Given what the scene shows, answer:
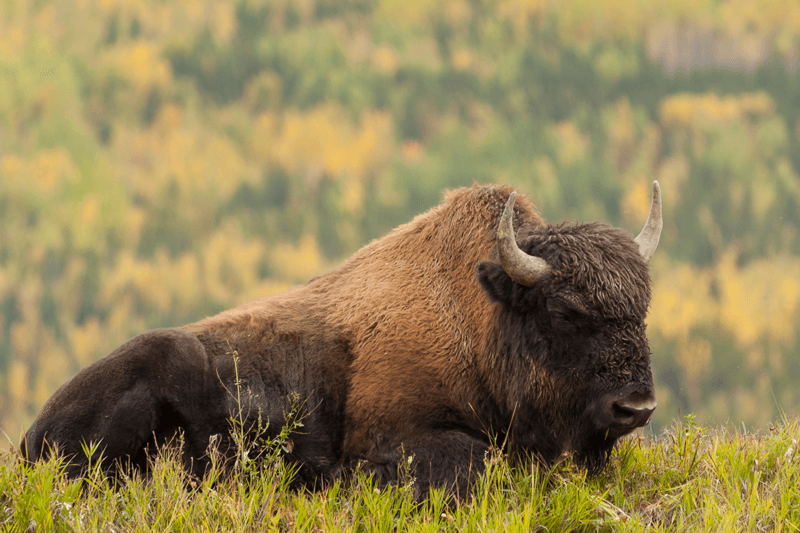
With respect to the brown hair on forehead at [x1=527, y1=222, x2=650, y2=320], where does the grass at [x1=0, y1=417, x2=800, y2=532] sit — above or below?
below

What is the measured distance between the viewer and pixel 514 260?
4.70m

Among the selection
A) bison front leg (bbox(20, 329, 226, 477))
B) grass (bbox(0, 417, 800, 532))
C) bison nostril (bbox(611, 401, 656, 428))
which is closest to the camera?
grass (bbox(0, 417, 800, 532))

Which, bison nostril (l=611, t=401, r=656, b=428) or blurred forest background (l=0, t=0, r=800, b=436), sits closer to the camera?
bison nostril (l=611, t=401, r=656, b=428)

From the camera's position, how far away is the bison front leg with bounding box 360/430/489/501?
4590mm

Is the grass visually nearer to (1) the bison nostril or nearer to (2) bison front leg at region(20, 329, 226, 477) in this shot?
(2) bison front leg at region(20, 329, 226, 477)

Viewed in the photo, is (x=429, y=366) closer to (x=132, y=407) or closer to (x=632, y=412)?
(x=632, y=412)

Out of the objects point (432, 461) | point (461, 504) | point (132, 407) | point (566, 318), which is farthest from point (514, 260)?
point (132, 407)

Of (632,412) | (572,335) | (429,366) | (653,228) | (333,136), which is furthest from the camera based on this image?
(333,136)

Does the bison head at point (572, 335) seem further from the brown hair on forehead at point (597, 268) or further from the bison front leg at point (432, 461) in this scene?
the bison front leg at point (432, 461)

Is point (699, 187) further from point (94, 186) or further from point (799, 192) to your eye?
point (94, 186)

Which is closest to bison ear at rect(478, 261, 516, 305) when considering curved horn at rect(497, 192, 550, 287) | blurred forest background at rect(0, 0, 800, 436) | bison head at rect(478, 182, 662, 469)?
bison head at rect(478, 182, 662, 469)

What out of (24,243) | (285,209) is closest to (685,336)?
(285,209)

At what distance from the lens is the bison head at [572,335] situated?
14.7 ft

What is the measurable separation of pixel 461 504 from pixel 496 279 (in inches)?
57.0
